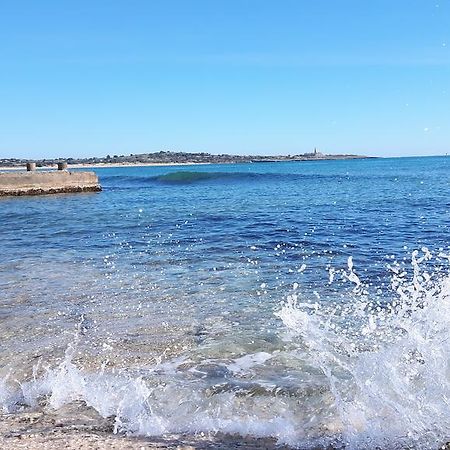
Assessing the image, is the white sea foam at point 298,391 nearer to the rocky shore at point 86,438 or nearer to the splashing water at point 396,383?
the splashing water at point 396,383

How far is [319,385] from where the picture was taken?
514 centimetres

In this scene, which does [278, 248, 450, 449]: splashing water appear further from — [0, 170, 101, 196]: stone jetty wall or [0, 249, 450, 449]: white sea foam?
[0, 170, 101, 196]: stone jetty wall

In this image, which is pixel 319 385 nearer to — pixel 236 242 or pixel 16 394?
pixel 16 394

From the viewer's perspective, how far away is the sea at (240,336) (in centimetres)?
448

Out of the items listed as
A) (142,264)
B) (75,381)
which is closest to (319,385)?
(75,381)

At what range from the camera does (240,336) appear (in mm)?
6605

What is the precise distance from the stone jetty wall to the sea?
2146 cm

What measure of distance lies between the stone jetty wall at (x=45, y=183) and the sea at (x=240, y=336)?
2146cm

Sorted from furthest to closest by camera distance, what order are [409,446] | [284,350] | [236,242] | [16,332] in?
[236,242]
[16,332]
[284,350]
[409,446]

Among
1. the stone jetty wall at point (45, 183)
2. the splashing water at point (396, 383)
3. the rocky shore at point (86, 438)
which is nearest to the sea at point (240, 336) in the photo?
the splashing water at point (396, 383)

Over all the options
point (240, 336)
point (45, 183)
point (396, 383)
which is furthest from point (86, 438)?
point (45, 183)

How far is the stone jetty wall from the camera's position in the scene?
34.3m

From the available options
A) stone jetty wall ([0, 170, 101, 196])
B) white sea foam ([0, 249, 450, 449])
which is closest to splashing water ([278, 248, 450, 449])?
white sea foam ([0, 249, 450, 449])

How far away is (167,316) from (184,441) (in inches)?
134
